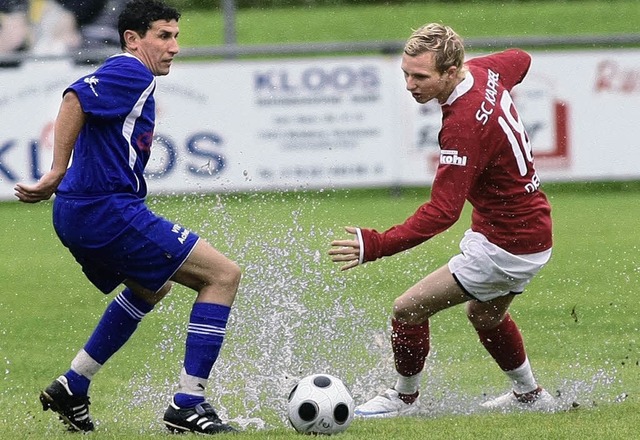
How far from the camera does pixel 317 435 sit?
534 cm

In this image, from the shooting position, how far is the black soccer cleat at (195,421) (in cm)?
536

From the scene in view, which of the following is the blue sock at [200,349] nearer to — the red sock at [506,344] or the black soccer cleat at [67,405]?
the black soccer cleat at [67,405]

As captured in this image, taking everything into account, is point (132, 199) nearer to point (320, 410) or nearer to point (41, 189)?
point (41, 189)

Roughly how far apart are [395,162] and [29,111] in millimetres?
3838

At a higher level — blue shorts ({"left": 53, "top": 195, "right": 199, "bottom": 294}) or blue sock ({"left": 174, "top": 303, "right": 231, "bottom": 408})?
blue shorts ({"left": 53, "top": 195, "right": 199, "bottom": 294})

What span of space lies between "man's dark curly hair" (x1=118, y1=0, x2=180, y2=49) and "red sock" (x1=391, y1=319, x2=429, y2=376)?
1.80 meters

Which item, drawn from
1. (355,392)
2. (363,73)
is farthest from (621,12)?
(355,392)

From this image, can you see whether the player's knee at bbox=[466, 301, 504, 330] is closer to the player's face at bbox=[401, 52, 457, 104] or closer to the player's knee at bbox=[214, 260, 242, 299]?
the player's face at bbox=[401, 52, 457, 104]

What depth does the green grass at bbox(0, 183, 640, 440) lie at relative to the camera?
5777 mm

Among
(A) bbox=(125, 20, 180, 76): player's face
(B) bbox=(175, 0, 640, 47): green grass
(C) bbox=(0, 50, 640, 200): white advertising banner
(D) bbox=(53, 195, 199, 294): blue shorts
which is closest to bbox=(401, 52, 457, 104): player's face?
(A) bbox=(125, 20, 180, 76): player's face

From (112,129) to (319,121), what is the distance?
25.1ft

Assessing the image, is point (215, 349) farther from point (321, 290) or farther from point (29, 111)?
point (29, 111)

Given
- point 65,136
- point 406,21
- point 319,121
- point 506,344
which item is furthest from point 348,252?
point 406,21

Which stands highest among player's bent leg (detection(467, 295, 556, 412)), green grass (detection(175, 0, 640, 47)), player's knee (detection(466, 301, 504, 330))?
player's knee (detection(466, 301, 504, 330))
